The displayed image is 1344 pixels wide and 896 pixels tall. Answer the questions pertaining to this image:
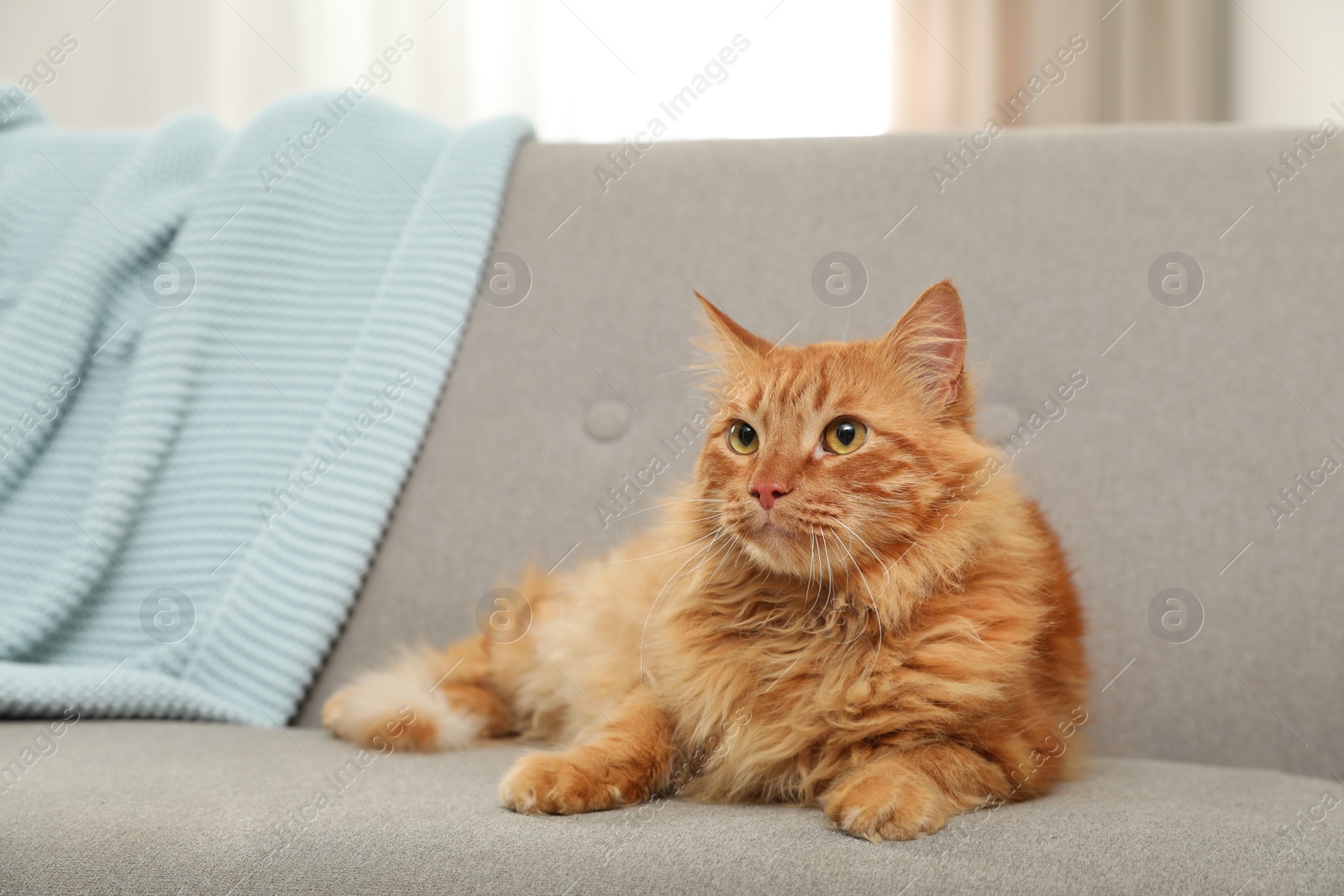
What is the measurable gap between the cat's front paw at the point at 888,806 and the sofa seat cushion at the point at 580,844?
0.01m

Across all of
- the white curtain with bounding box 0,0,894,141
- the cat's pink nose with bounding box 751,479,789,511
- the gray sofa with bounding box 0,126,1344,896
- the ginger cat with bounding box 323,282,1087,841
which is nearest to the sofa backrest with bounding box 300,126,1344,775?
the gray sofa with bounding box 0,126,1344,896

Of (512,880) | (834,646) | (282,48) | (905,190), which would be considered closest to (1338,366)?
(905,190)

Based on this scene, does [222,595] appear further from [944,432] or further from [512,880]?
[944,432]

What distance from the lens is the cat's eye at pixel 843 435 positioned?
112 cm

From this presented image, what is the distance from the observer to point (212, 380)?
1.82 metres

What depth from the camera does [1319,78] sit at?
237 centimetres

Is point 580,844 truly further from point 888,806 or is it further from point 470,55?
point 470,55

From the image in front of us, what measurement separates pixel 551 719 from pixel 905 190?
3.93ft

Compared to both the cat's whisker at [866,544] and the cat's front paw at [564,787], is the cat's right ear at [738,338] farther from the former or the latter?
the cat's front paw at [564,787]

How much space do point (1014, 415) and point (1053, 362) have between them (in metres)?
0.12

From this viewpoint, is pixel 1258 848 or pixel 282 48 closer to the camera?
pixel 1258 848

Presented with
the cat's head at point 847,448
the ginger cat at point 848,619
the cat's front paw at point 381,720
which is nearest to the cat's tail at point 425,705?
the cat's front paw at point 381,720

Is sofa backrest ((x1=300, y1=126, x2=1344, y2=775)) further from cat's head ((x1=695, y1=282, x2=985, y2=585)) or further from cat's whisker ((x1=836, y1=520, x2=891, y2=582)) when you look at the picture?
cat's whisker ((x1=836, y1=520, x2=891, y2=582))

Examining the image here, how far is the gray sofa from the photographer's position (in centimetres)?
129
